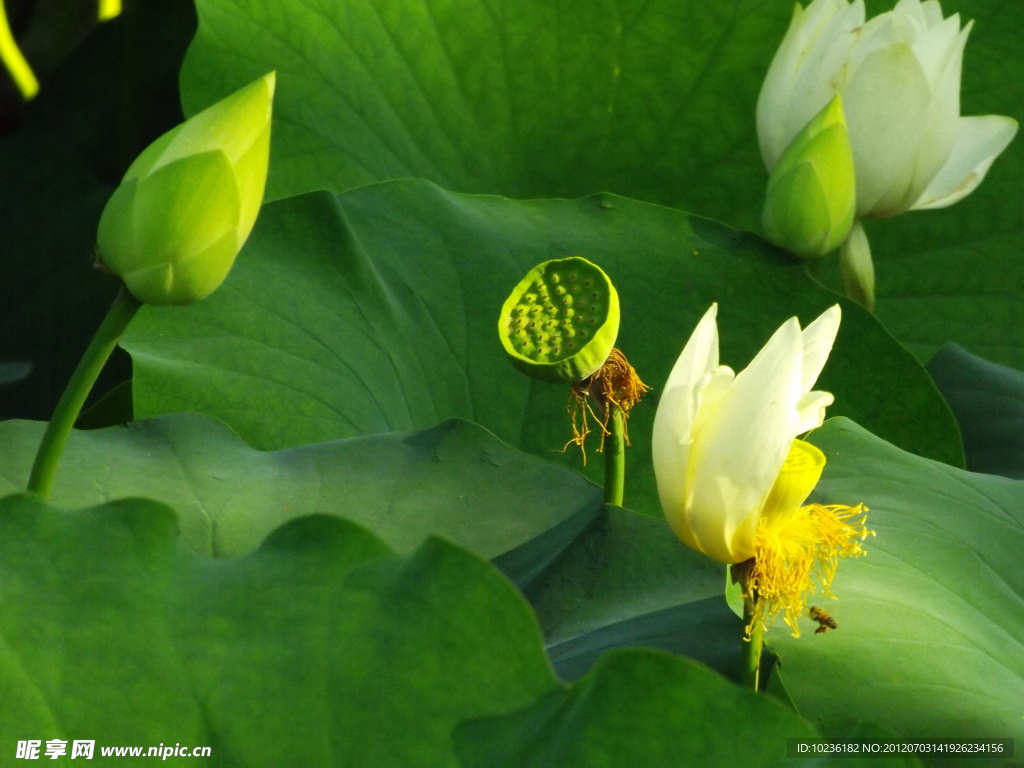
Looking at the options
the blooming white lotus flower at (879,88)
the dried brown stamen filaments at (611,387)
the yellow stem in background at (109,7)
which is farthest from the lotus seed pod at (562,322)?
the yellow stem in background at (109,7)

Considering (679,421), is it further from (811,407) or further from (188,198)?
(188,198)

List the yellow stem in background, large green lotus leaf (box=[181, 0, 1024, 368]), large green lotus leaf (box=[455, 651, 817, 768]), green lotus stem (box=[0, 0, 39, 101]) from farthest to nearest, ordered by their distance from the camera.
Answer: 1. the yellow stem in background
2. green lotus stem (box=[0, 0, 39, 101])
3. large green lotus leaf (box=[181, 0, 1024, 368])
4. large green lotus leaf (box=[455, 651, 817, 768])

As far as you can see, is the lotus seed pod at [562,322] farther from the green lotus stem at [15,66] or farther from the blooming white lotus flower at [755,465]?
the green lotus stem at [15,66]

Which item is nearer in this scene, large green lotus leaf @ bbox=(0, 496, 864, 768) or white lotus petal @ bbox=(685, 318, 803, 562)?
large green lotus leaf @ bbox=(0, 496, 864, 768)

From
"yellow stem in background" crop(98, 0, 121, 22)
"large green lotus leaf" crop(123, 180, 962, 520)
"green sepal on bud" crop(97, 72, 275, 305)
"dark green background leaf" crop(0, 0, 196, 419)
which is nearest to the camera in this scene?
"green sepal on bud" crop(97, 72, 275, 305)

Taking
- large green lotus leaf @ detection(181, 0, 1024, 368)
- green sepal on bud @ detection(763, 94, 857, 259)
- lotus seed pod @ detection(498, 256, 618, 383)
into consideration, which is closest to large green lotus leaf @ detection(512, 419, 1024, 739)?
lotus seed pod @ detection(498, 256, 618, 383)

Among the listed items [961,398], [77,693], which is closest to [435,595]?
A: [77,693]

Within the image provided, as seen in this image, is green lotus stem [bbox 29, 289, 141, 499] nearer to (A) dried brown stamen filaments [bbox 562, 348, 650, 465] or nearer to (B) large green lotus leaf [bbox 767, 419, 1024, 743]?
(A) dried brown stamen filaments [bbox 562, 348, 650, 465]
